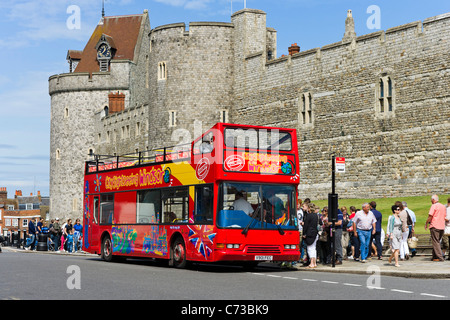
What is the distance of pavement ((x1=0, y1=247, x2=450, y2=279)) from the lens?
616 inches

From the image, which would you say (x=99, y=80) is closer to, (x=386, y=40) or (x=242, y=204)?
(x=386, y=40)

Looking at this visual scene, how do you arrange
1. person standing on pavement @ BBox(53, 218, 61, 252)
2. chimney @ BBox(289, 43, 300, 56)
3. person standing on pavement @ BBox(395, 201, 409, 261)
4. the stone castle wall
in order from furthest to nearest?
chimney @ BBox(289, 43, 300, 56) < person standing on pavement @ BBox(53, 218, 61, 252) < the stone castle wall < person standing on pavement @ BBox(395, 201, 409, 261)

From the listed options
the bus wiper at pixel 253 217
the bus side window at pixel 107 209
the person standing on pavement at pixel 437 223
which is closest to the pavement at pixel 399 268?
the person standing on pavement at pixel 437 223

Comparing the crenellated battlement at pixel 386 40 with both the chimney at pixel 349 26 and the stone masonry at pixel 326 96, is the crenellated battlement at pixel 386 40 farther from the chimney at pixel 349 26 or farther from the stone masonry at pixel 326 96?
the chimney at pixel 349 26

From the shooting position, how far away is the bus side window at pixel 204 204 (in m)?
17.7

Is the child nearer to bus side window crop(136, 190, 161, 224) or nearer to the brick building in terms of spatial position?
bus side window crop(136, 190, 161, 224)

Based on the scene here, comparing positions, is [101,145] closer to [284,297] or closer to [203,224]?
[203,224]

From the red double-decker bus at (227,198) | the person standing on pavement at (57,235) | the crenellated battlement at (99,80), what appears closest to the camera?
the red double-decker bus at (227,198)

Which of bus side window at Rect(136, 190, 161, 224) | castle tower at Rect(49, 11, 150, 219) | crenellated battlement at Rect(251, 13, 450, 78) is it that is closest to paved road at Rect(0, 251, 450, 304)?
bus side window at Rect(136, 190, 161, 224)

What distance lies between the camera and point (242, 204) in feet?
57.8

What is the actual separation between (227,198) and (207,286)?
3997mm

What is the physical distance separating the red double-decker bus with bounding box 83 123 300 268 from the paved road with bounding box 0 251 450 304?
2.42 ft

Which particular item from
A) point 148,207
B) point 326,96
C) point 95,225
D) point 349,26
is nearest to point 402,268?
point 148,207

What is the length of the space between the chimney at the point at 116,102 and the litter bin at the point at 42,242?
28162 mm
